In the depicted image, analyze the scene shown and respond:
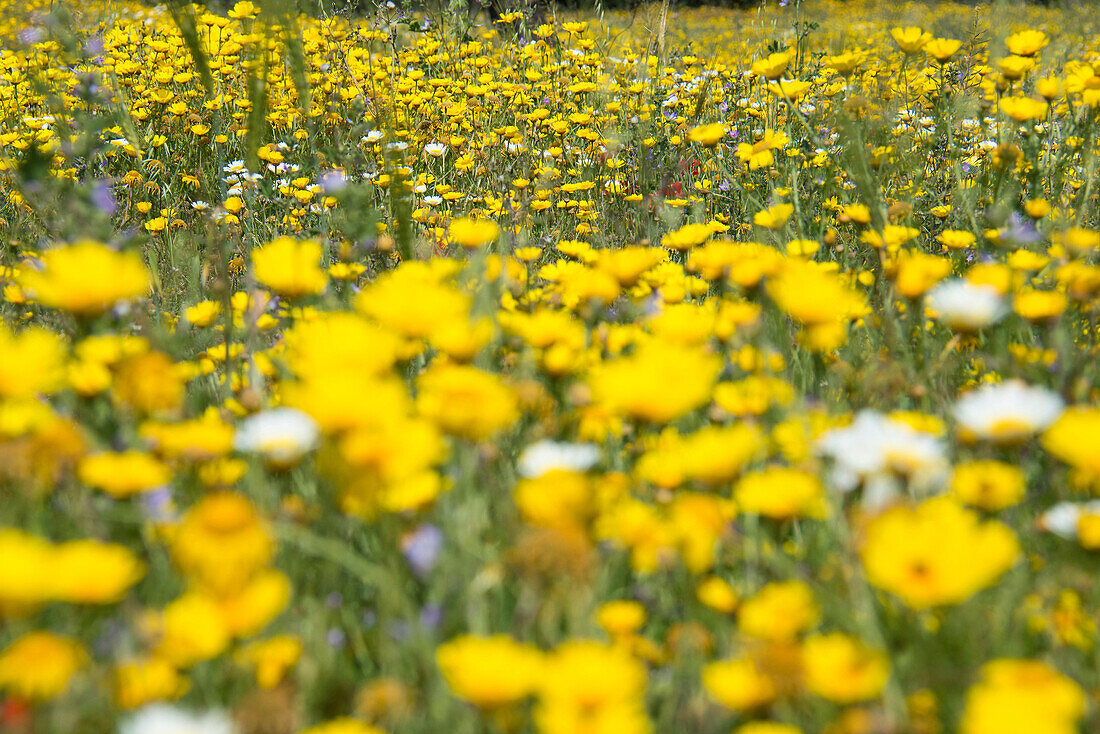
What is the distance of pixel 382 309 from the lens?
0.99m

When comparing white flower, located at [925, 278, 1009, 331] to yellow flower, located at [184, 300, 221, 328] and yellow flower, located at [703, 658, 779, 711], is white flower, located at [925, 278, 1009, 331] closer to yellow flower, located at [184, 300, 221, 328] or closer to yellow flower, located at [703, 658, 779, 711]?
yellow flower, located at [703, 658, 779, 711]

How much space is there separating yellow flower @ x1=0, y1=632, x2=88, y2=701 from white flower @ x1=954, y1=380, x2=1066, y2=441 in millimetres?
900

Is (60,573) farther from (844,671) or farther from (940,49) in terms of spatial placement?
(940,49)

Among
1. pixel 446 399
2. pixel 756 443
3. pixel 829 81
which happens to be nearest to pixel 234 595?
pixel 446 399

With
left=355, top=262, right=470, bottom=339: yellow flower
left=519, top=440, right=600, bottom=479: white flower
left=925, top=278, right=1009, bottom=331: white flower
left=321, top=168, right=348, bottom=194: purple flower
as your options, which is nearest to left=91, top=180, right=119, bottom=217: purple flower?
left=321, top=168, right=348, bottom=194: purple flower

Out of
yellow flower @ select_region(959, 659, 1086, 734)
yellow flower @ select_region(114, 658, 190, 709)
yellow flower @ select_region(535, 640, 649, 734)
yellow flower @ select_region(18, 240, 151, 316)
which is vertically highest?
yellow flower @ select_region(18, 240, 151, 316)

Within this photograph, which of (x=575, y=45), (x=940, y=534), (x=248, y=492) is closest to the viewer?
(x=940, y=534)

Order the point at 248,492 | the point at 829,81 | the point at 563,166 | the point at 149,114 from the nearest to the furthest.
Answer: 1. the point at 248,492
2. the point at 563,166
3. the point at 149,114
4. the point at 829,81

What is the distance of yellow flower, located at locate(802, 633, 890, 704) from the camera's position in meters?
0.60

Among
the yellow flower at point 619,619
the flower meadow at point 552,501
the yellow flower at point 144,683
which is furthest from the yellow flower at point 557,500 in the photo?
the yellow flower at point 144,683

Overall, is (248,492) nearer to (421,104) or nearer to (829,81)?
(421,104)

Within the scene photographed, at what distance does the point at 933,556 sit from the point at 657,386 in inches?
12.4

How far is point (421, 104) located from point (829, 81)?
1.75 m

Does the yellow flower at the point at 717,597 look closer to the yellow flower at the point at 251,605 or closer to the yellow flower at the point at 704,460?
the yellow flower at the point at 704,460
